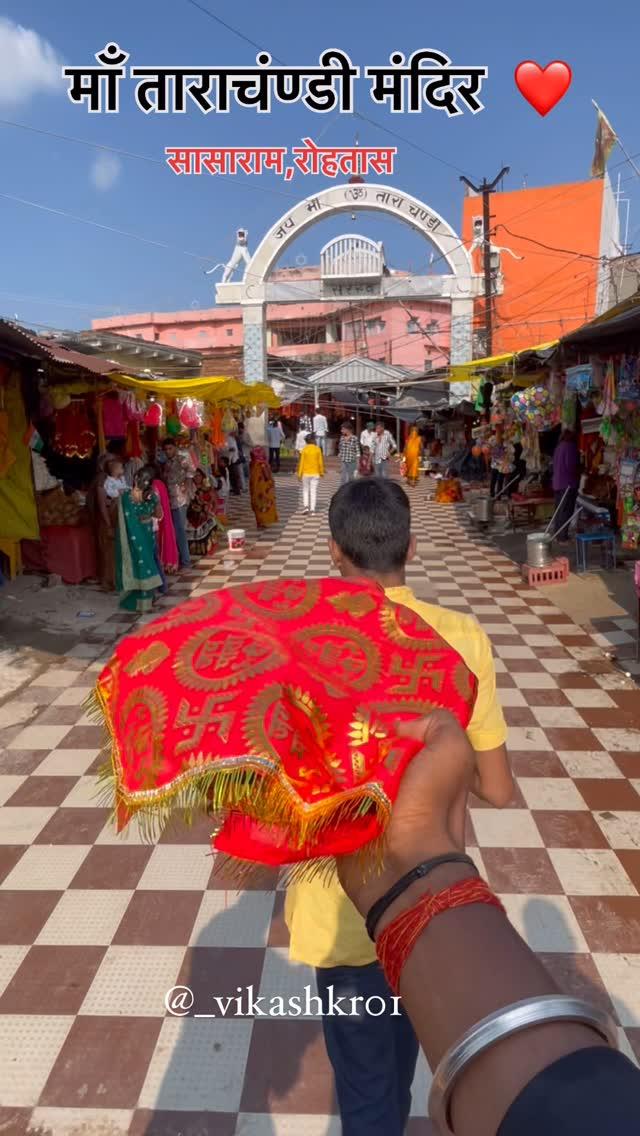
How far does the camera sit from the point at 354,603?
1003 mm

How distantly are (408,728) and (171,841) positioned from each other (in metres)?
2.46

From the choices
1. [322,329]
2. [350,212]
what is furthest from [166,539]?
[322,329]

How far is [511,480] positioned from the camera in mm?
11625

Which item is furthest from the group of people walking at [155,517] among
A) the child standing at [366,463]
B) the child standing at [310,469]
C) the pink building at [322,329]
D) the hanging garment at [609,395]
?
the pink building at [322,329]

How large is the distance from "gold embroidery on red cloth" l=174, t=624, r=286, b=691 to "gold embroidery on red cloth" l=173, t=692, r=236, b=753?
2cm

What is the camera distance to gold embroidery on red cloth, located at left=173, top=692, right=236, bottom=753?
85 centimetres

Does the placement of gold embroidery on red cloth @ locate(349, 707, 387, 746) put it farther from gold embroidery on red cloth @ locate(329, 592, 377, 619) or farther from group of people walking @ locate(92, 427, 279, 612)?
group of people walking @ locate(92, 427, 279, 612)

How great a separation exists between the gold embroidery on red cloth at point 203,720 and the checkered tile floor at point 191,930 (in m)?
1.54

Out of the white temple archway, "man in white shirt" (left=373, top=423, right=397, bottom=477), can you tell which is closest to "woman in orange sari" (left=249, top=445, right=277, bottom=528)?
"man in white shirt" (left=373, top=423, right=397, bottom=477)

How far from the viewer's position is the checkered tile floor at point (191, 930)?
1.87m

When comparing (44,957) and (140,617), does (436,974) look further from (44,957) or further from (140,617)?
(140,617)

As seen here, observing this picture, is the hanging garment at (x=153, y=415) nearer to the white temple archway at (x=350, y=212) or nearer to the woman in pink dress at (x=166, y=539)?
the woman in pink dress at (x=166, y=539)

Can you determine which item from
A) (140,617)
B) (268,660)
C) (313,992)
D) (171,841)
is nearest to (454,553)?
(140,617)

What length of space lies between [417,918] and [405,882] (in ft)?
0.16
